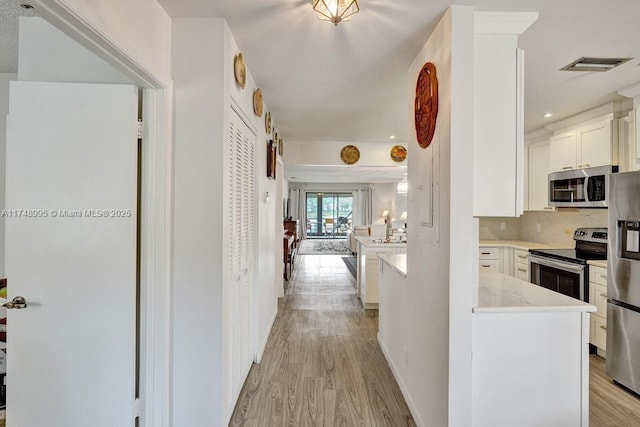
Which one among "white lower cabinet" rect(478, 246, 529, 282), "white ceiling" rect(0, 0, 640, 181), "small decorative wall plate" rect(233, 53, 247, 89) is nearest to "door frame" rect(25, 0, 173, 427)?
"small decorative wall plate" rect(233, 53, 247, 89)

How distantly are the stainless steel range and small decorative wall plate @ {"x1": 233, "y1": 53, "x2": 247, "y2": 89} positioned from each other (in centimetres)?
334

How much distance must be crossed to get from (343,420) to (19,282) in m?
1.97

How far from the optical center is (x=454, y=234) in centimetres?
154

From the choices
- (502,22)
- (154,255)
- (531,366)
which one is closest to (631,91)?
(502,22)

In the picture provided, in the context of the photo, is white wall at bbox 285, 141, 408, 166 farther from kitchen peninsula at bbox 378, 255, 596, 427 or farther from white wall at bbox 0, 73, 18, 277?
kitchen peninsula at bbox 378, 255, 596, 427

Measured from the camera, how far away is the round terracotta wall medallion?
1768mm

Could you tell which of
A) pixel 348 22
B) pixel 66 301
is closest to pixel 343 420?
pixel 66 301

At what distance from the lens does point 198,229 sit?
1.74 m

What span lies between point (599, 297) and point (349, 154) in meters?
3.40

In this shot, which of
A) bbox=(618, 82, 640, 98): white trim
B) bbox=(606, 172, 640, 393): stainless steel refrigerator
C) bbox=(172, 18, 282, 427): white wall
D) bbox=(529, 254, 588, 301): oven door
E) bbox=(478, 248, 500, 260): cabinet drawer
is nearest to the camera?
bbox=(172, 18, 282, 427): white wall

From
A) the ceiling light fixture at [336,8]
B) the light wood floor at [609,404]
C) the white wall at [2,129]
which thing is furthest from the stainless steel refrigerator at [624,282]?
the white wall at [2,129]

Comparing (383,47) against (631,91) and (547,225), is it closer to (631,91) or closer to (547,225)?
(631,91)

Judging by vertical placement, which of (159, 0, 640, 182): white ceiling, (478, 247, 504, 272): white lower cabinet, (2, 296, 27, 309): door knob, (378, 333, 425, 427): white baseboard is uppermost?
(159, 0, 640, 182): white ceiling

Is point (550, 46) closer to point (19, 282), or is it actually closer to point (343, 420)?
point (343, 420)
